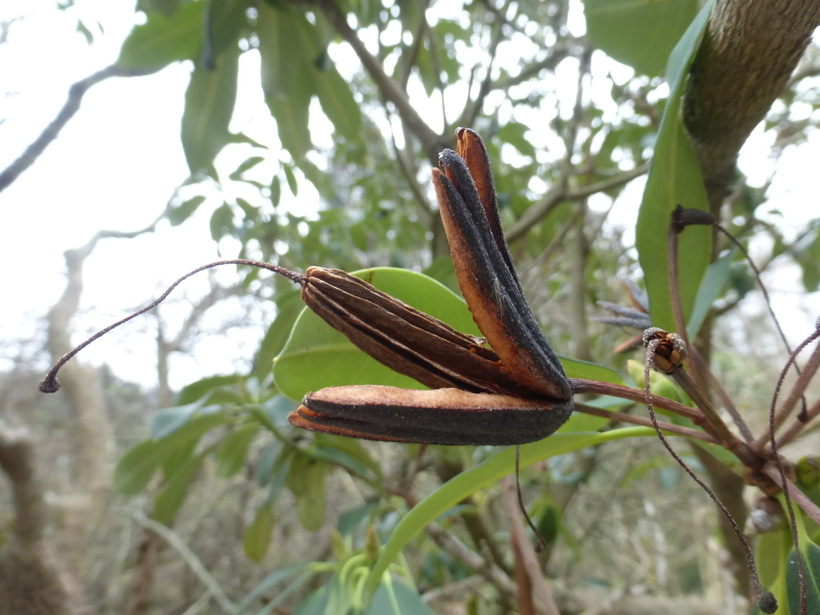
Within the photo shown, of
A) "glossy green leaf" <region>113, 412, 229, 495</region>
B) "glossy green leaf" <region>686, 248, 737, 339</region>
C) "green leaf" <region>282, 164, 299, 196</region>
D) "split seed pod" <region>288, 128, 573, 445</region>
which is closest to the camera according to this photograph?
"split seed pod" <region>288, 128, 573, 445</region>

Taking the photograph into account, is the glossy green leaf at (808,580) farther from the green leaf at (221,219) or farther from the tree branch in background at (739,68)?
the green leaf at (221,219)

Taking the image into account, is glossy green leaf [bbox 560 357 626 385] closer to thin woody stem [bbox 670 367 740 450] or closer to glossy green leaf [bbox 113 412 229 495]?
thin woody stem [bbox 670 367 740 450]

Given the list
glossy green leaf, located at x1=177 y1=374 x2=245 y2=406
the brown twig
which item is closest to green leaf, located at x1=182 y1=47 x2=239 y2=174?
glossy green leaf, located at x1=177 y1=374 x2=245 y2=406

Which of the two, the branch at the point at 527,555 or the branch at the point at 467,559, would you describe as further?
the branch at the point at 467,559

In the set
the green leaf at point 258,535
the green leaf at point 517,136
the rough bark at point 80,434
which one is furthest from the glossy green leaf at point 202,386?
the rough bark at point 80,434

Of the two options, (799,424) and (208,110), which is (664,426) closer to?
(799,424)

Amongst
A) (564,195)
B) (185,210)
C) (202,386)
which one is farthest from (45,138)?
(564,195)
